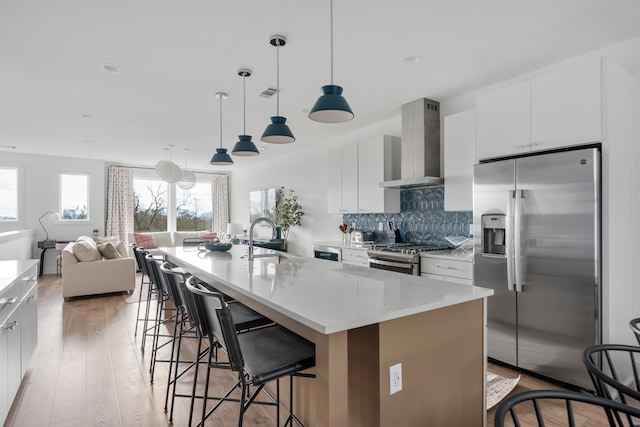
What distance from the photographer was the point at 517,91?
114 inches

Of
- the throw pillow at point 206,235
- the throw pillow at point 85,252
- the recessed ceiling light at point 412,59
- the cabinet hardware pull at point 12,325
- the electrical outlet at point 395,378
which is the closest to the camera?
the electrical outlet at point 395,378

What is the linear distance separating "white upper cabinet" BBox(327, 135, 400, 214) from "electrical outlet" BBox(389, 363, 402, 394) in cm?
302

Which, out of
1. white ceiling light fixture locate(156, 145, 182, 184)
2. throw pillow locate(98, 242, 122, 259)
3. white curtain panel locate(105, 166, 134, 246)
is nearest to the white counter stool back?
white ceiling light fixture locate(156, 145, 182, 184)

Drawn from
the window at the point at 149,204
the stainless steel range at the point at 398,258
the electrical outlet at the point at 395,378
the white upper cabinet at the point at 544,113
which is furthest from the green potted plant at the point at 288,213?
the electrical outlet at the point at 395,378

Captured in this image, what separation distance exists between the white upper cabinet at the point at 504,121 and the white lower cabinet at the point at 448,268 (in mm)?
987

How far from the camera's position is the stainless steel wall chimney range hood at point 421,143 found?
3.89 meters

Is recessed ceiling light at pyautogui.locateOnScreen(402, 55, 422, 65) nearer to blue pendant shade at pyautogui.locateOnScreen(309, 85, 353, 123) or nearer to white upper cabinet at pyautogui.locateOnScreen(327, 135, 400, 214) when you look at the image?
blue pendant shade at pyautogui.locateOnScreen(309, 85, 353, 123)

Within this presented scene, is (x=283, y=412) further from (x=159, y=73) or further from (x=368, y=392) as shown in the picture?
(x=159, y=73)

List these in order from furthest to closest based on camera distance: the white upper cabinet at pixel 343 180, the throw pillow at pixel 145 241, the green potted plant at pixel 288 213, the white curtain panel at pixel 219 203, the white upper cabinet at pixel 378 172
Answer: the white curtain panel at pixel 219 203
the throw pillow at pixel 145 241
the green potted plant at pixel 288 213
the white upper cabinet at pixel 343 180
the white upper cabinet at pixel 378 172

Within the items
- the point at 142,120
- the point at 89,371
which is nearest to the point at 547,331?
the point at 89,371

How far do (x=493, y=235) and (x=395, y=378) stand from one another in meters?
2.00

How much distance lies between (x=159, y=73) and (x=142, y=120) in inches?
72.4

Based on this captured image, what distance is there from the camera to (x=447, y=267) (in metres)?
3.38

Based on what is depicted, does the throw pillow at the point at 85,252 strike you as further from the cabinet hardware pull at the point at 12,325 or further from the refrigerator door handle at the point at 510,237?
the refrigerator door handle at the point at 510,237
